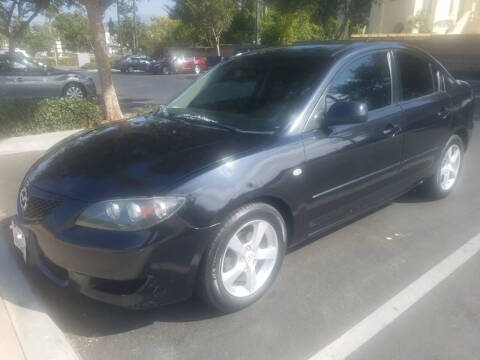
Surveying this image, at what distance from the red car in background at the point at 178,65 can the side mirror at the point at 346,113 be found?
1077 inches

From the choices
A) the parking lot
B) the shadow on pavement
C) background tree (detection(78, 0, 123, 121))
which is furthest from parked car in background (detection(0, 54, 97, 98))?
the shadow on pavement

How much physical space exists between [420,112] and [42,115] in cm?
702

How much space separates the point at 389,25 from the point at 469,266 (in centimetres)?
3064

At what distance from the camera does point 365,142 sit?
334cm

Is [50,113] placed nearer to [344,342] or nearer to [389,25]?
[344,342]

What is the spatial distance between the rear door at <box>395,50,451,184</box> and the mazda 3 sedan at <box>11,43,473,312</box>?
0.07 ft

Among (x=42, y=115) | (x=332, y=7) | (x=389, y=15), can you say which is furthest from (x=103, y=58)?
(x=389, y=15)

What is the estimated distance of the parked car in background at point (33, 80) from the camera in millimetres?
10977

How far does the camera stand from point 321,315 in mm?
2713

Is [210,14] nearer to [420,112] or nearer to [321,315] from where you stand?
[420,112]

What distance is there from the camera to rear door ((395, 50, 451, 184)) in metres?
3.83

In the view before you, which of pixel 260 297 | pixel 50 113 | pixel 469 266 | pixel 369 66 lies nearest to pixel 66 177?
pixel 260 297

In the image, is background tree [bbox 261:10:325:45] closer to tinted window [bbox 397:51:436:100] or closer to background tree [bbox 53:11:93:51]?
tinted window [bbox 397:51:436:100]

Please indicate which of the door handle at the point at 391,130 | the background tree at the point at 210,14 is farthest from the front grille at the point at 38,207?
the background tree at the point at 210,14
